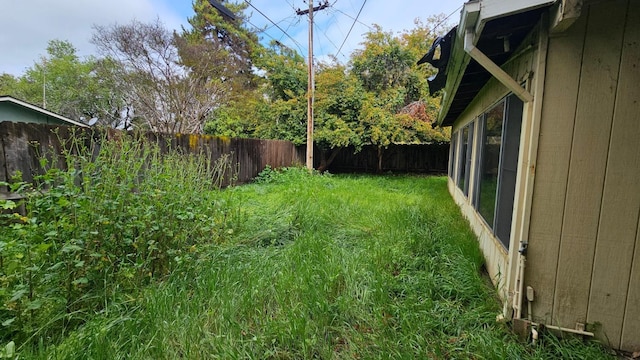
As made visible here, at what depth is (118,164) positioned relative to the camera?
2295mm

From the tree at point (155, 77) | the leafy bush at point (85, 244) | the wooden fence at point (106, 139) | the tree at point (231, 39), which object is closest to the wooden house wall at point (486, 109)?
the leafy bush at point (85, 244)

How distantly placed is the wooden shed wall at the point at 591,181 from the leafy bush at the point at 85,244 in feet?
8.35

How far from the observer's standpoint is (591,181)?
1553 mm

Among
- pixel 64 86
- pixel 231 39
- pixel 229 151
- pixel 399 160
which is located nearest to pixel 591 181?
pixel 229 151

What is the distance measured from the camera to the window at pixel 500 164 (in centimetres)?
207

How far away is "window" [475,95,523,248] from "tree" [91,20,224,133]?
13.3m

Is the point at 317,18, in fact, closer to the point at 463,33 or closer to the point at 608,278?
the point at 463,33

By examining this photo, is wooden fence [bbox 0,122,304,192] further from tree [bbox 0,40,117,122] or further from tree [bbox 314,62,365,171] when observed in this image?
tree [bbox 0,40,117,122]

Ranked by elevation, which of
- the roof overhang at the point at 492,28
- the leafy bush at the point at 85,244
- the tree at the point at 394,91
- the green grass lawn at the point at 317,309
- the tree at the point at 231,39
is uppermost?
the tree at the point at 231,39

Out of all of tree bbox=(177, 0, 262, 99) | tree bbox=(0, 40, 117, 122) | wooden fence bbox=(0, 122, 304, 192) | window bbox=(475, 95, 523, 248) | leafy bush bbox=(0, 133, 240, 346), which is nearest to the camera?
leafy bush bbox=(0, 133, 240, 346)

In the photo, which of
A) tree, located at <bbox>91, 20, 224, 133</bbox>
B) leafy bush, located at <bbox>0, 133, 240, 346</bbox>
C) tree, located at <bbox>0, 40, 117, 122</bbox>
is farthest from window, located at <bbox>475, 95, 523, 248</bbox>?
tree, located at <bbox>0, 40, 117, 122</bbox>

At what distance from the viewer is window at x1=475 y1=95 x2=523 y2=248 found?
6.79ft

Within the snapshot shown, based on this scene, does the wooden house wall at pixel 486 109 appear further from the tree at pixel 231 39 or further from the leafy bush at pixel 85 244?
the tree at pixel 231 39

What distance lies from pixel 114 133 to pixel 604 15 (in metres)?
5.27
